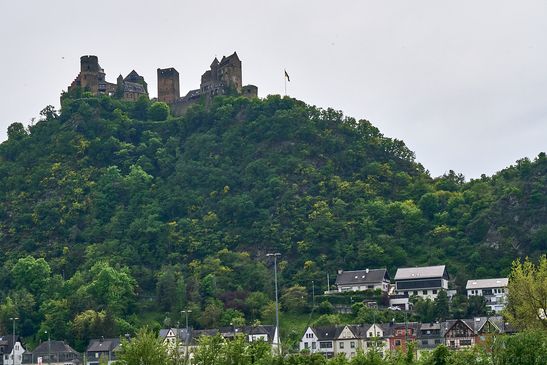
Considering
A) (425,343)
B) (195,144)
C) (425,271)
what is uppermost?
(195,144)

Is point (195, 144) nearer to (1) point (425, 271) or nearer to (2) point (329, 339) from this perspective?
(1) point (425, 271)

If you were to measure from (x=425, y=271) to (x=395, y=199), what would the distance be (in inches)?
1137

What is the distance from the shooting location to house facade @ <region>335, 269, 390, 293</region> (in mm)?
157875

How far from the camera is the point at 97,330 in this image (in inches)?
5792

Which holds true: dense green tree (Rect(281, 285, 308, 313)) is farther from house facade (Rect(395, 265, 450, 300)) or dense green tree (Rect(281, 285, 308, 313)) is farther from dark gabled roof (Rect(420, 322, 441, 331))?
dark gabled roof (Rect(420, 322, 441, 331))

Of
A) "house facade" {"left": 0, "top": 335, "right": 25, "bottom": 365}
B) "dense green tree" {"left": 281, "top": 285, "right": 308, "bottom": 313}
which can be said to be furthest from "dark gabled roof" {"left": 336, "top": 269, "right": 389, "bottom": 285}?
"house facade" {"left": 0, "top": 335, "right": 25, "bottom": 365}

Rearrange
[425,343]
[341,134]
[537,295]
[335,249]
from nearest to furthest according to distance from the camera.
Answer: [537,295]
[425,343]
[335,249]
[341,134]

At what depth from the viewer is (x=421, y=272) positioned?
158m

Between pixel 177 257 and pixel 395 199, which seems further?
pixel 395 199

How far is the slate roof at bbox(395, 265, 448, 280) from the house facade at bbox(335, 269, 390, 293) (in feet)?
6.27

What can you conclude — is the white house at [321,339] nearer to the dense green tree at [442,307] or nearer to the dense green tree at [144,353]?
the dense green tree at [442,307]

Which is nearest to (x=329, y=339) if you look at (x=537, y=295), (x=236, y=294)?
(x=236, y=294)

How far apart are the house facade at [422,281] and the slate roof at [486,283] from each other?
319 cm

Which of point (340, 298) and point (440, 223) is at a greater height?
point (440, 223)
